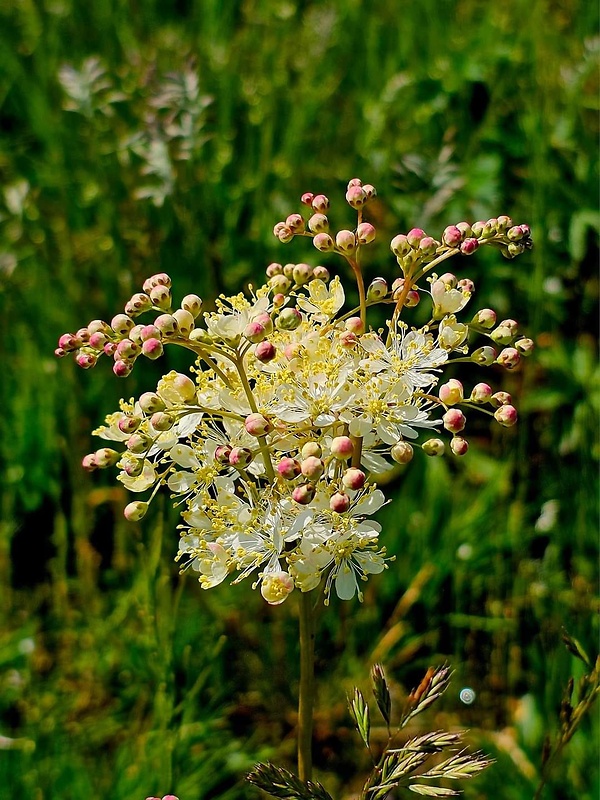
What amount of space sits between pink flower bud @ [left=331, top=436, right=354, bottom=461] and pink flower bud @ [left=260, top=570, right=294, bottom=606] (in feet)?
0.33

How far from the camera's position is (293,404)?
2.22 feet

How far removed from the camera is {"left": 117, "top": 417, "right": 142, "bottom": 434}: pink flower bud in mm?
683

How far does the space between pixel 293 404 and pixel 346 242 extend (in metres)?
0.15

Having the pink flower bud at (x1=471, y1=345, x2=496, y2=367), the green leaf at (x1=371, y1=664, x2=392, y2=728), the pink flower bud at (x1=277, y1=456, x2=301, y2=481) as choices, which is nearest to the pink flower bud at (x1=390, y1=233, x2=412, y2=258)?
the pink flower bud at (x1=471, y1=345, x2=496, y2=367)

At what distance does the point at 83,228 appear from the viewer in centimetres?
176

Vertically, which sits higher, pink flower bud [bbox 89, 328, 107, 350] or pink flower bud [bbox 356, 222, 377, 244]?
pink flower bud [bbox 356, 222, 377, 244]

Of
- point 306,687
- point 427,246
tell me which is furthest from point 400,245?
point 306,687

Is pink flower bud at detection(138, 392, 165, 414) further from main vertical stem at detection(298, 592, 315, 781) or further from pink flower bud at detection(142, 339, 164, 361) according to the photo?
main vertical stem at detection(298, 592, 315, 781)

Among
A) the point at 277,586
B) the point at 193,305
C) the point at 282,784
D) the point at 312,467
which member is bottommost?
the point at 282,784

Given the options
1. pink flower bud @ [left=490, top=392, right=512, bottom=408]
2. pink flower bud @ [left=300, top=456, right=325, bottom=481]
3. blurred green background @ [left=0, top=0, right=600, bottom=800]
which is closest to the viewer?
pink flower bud @ [left=300, top=456, right=325, bottom=481]

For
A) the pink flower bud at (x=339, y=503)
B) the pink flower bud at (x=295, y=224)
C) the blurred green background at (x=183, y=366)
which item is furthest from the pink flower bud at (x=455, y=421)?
the blurred green background at (x=183, y=366)

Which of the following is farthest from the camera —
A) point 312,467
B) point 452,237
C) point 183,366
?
point 183,366

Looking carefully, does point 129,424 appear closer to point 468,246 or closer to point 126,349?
point 126,349

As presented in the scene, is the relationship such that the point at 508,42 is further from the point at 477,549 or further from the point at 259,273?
the point at 477,549
